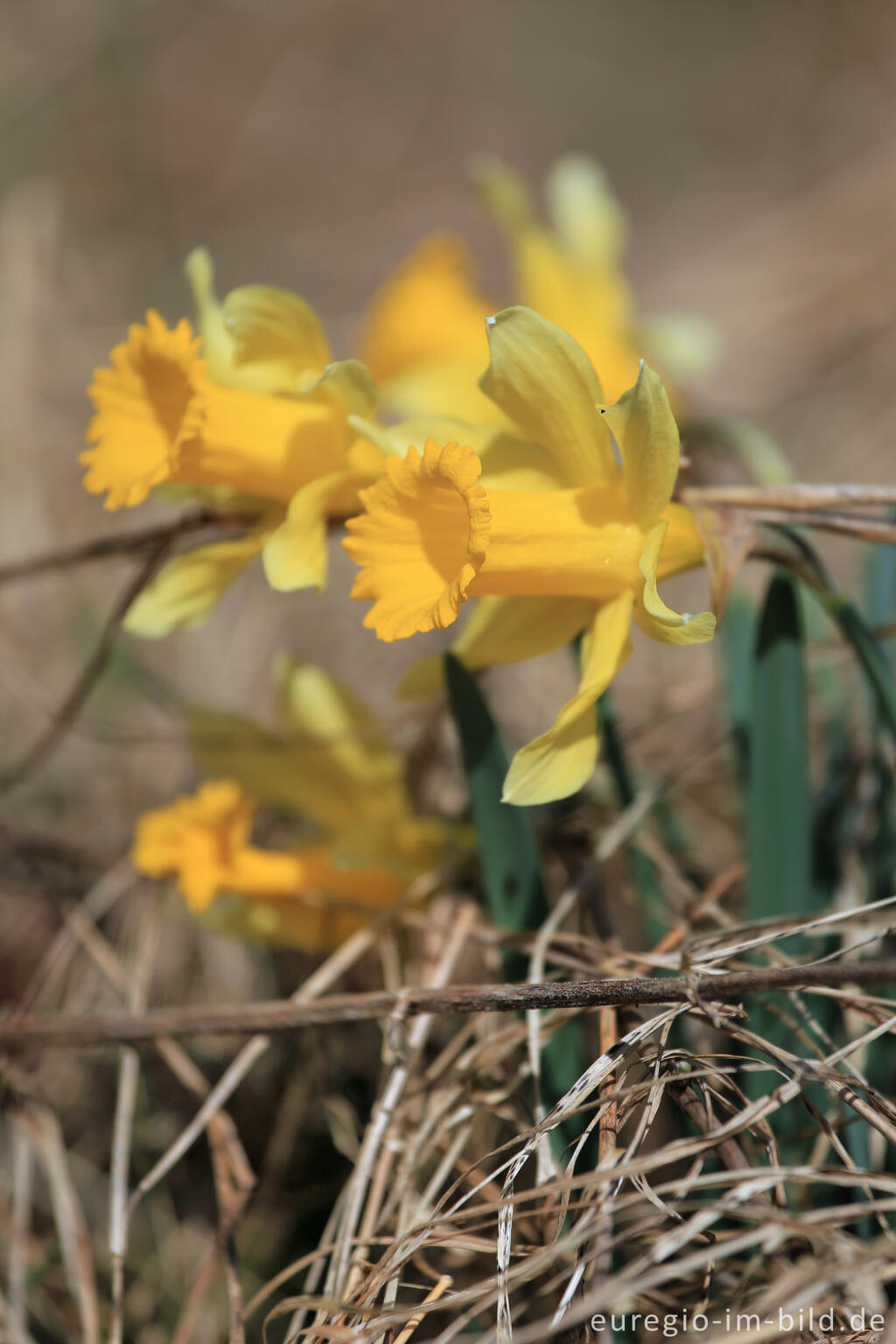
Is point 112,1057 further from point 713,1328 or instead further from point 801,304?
point 801,304

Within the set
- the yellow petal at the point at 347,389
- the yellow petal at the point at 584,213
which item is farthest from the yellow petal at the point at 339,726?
the yellow petal at the point at 584,213

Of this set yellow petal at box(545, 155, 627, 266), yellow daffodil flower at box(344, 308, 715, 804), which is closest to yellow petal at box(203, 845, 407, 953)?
yellow daffodil flower at box(344, 308, 715, 804)

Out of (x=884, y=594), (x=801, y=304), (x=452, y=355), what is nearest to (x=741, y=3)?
(x=801, y=304)

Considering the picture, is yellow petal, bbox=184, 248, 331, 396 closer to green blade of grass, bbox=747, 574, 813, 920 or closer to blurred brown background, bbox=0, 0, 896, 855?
green blade of grass, bbox=747, 574, 813, 920

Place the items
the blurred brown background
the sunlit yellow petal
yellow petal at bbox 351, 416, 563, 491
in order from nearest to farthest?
yellow petal at bbox 351, 416, 563, 491
the sunlit yellow petal
the blurred brown background

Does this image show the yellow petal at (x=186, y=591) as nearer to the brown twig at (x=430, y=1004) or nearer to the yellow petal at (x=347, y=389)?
the yellow petal at (x=347, y=389)

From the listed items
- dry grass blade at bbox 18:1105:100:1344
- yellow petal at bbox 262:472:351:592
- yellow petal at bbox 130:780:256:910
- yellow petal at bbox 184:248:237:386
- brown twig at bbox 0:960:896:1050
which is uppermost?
yellow petal at bbox 184:248:237:386

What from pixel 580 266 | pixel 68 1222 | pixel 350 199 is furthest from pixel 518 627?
pixel 350 199
